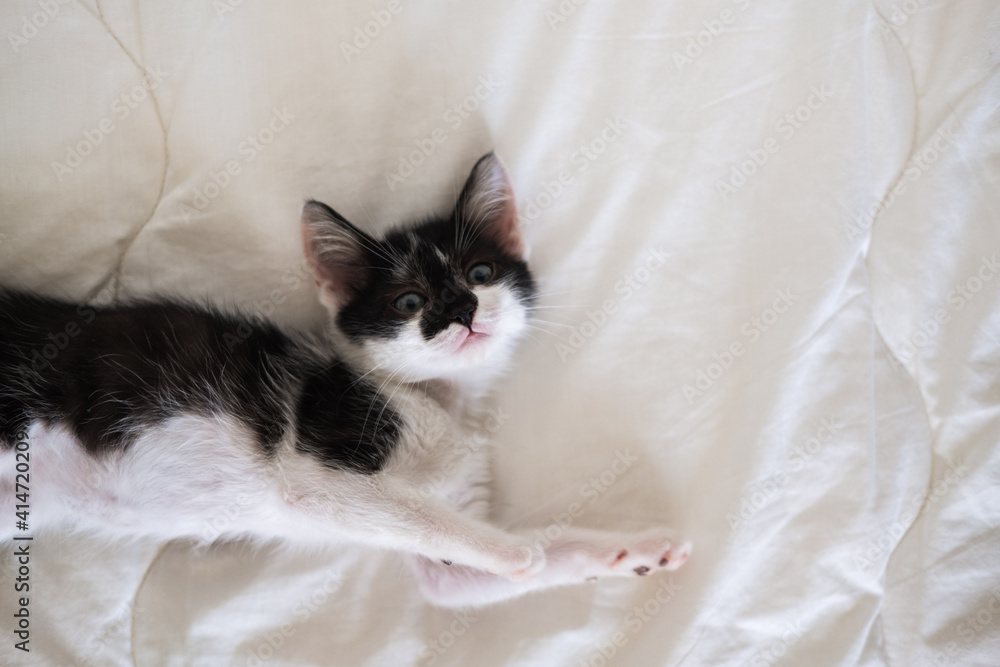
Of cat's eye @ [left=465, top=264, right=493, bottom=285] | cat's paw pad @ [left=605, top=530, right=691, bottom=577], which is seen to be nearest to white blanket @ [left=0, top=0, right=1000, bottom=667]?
cat's paw pad @ [left=605, top=530, right=691, bottom=577]

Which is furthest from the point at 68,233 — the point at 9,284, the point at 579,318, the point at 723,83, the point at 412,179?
A: the point at 723,83

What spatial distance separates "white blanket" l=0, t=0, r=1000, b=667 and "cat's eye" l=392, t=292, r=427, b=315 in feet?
0.90

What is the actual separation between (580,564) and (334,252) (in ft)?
2.87

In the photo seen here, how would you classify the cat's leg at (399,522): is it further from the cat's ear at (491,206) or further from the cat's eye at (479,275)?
the cat's ear at (491,206)

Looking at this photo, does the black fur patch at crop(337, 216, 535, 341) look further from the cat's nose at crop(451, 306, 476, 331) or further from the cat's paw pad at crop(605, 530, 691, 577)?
the cat's paw pad at crop(605, 530, 691, 577)

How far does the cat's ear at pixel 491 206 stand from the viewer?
144 centimetres

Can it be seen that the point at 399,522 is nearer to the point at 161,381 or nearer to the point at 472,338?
the point at 472,338

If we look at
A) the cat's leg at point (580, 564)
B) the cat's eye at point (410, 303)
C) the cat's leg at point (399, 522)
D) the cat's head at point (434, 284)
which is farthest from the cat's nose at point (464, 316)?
the cat's leg at point (580, 564)

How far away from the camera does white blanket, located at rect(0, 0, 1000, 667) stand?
1.41 metres

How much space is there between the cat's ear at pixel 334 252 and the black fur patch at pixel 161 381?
0.61ft

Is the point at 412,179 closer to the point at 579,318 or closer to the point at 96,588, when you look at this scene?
the point at 579,318

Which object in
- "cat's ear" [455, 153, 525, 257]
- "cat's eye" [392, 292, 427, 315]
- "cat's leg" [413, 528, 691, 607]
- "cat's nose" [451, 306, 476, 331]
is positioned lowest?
"cat's leg" [413, 528, 691, 607]

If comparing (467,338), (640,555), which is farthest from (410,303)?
(640,555)

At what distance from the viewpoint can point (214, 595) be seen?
146 centimetres
